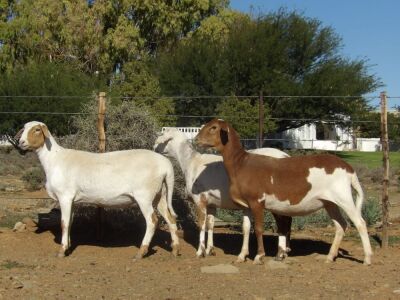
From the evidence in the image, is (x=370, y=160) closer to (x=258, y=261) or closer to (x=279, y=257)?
(x=279, y=257)

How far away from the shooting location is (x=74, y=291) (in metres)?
8.23

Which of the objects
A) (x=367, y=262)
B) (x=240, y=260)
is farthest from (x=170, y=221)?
(x=367, y=262)

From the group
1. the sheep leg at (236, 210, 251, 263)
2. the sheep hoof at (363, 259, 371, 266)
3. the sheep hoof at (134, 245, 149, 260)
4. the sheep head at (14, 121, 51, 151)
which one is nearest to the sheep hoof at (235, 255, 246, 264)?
the sheep leg at (236, 210, 251, 263)

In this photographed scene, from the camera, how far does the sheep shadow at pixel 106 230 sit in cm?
1249

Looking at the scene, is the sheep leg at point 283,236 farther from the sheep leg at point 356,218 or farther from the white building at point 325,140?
the white building at point 325,140

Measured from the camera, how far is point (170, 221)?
11.5m

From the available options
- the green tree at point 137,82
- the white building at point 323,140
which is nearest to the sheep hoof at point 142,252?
the green tree at point 137,82

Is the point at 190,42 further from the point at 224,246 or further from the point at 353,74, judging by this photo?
the point at 224,246

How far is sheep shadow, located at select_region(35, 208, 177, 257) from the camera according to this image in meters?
12.5

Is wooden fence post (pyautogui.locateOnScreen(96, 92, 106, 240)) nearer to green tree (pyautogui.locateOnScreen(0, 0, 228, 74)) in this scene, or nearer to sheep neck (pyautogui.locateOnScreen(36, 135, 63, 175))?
sheep neck (pyautogui.locateOnScreen(36, 135, 63, 175))

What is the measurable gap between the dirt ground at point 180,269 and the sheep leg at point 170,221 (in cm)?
16

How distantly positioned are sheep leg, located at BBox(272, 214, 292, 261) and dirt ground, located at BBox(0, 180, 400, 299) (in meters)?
0.18

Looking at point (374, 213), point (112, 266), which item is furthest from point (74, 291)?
point (374, 213)

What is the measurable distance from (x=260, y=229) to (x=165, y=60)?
126 ft
